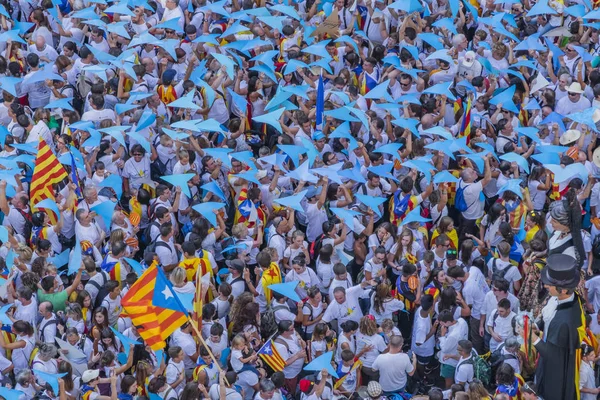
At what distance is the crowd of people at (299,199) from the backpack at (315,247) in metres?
0.05

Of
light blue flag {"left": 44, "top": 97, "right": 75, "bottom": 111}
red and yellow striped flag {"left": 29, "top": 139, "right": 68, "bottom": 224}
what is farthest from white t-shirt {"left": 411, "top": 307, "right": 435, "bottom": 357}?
light blue flag {"left": 44, "top": 97, "right": 75, "bottom": 111}

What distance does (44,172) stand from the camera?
16.4 m

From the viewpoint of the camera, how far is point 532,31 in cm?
2105

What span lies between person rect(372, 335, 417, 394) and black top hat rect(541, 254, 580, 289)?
9.58ft

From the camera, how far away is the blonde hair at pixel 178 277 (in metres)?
15.0

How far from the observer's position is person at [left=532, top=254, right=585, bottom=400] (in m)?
11.9

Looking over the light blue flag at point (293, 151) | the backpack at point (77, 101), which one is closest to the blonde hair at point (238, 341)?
the light blue flag at point (293, 151)

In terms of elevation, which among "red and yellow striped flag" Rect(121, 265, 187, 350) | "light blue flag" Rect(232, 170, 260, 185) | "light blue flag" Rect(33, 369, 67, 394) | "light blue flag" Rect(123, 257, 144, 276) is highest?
"red and yellow striped flag" Rect(121, 265, 187, 350)

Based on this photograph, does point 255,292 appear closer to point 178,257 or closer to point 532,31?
point 178,257

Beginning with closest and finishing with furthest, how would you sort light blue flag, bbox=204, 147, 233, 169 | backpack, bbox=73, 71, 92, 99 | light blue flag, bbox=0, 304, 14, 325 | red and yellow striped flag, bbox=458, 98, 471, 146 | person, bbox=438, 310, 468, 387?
light blue flag, bbox=0, 304, 14, 325
person, bbox=438, 310, 468, 387
light blue flag, bbox=204, 147, 233, 169
red and yellow striped flag, bbox=458, 98, 471, 146
backpack, bbox=73, 71, 92, 99

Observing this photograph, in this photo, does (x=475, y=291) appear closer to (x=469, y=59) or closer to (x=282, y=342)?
(x=282, y=342)

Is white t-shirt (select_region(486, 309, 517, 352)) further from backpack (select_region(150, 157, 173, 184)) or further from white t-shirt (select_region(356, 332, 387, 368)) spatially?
backpack (select_region(150, 157, 173, 184))

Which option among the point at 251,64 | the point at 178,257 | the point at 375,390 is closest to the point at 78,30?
the point at 251,64

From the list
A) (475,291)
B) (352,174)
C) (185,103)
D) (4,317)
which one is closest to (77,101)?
(185,103)
